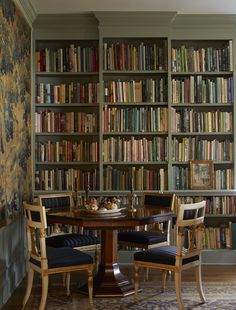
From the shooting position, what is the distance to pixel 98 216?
4672 mm

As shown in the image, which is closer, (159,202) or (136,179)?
(159,202)

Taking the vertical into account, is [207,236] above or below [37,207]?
below

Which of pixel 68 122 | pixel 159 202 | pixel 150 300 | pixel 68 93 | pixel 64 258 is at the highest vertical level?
pixel 68 93

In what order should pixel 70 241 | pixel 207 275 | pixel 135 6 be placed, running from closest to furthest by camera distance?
pixel 70 241 < pixel 207 275 < pixel 135 6

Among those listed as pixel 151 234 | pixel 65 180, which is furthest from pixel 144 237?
pixel 65 180

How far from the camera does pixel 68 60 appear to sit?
657cm

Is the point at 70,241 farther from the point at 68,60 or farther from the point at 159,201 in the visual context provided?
the point at 68,60

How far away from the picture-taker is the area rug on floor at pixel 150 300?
183 inches

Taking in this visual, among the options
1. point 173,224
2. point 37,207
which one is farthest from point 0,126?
point 173,224

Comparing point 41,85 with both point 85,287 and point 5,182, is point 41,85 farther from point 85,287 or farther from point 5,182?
point 85,287

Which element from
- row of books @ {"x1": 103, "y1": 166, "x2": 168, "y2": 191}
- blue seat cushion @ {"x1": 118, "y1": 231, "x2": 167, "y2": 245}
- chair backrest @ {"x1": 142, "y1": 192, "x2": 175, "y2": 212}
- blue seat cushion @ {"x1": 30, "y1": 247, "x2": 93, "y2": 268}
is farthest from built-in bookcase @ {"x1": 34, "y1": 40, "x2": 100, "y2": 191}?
blue seat cushion @ {"x1": 30, "y1": 247, "x2": 93, "y2": 268}

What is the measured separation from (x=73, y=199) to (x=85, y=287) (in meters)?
1.41

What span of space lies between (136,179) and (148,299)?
202 cm

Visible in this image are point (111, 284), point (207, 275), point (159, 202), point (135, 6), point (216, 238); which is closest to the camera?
point (111, 284)
